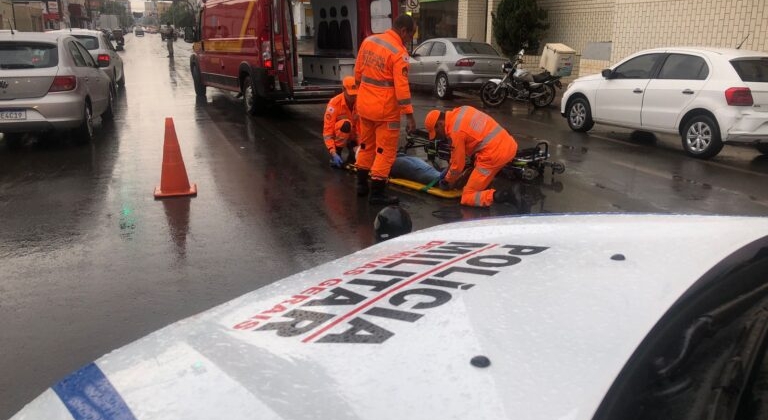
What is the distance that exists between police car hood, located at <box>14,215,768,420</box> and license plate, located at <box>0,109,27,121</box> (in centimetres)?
836

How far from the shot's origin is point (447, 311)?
1753 millimetres

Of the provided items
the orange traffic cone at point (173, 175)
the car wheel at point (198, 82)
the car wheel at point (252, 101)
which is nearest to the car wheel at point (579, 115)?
the car wheel at point (252, 101)

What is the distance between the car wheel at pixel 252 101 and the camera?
13094 mm

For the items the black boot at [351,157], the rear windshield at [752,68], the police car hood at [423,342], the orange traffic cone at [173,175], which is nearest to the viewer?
the police car hood at [423,342]

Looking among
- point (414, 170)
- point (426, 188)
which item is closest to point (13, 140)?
point (414, 170)

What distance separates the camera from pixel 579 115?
38.6ft

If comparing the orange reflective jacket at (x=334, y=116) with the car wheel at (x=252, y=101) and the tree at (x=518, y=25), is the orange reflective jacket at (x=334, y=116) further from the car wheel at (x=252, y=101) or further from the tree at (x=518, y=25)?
the tree at (x=518, y=25)

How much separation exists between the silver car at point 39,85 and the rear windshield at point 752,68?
9.53 meters

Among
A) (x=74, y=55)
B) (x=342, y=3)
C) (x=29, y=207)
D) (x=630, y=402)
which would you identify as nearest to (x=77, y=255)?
(x=29, y=207)

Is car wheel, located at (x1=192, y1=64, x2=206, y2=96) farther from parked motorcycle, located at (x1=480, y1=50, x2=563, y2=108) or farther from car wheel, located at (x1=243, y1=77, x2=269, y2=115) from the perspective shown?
parked motorcycle, located at (x1=480, y1=50, x2=563, y2=108)

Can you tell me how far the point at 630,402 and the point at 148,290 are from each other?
3.79 meters

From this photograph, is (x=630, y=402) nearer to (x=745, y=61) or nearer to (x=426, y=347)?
(x=426, y=347)

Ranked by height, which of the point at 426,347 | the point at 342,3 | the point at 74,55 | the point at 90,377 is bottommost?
the point at 90,377

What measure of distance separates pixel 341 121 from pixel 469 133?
7.30 ft
